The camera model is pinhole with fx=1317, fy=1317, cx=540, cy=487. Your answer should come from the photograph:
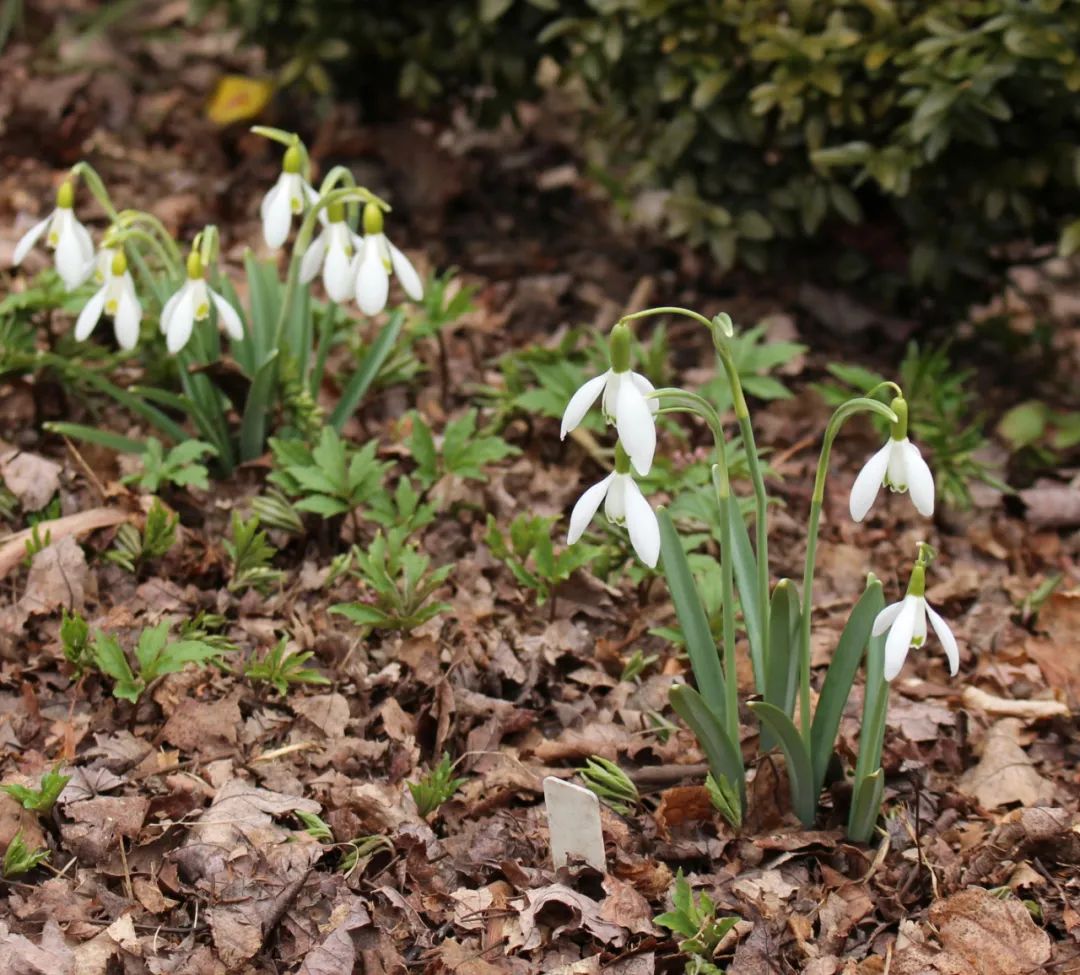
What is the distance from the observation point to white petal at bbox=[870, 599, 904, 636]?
6.17 feet

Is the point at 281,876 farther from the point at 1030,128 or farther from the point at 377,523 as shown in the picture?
the point at 1030,128

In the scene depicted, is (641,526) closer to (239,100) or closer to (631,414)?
(631,414)

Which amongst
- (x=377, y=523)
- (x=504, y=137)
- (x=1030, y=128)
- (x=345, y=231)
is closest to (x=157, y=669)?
(x=377, y=523)

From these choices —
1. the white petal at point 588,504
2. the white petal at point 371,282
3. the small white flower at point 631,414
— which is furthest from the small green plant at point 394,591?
the small white flower at point 631,414

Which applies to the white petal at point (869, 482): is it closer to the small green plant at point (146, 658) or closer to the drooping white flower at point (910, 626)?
the drooping white flower at point (910, 626)

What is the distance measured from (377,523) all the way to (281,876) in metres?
0.99

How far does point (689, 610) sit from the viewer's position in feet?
7.07

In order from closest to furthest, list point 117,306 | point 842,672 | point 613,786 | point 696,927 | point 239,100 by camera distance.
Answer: point 696,927, point 842,672, point 613,786, point 117,306, point 239,100

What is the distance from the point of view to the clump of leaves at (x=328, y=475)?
270cm

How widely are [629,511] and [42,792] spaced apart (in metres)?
1.04

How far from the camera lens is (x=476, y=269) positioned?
403cm

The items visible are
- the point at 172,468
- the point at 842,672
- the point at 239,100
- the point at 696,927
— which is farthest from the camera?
the point at 239,100

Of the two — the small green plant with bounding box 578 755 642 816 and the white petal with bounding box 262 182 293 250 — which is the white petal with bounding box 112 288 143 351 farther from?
the small green plant with bounding box 578 755 642 816

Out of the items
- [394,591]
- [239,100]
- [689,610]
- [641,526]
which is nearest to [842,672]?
[689,610]
